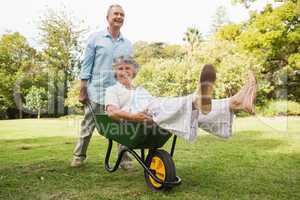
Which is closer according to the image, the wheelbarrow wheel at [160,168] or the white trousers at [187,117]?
the white trousers at [187,117]

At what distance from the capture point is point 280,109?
12.0 meters

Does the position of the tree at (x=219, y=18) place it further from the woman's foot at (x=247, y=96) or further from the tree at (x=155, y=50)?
the woman's foot at (x=247, y=96)

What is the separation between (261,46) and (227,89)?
1.99 meters

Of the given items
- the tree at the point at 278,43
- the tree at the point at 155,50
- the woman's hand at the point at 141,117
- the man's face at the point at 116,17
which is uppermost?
the tree at the point at 155,50

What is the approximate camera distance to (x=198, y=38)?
870 inches

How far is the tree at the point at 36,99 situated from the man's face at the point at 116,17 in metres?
14.3


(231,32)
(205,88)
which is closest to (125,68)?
(205,88)

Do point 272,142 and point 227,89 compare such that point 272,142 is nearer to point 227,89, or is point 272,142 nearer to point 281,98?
point 227,89

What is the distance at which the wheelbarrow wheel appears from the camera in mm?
2225

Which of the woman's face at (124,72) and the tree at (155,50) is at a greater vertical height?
the tree at (155,50)

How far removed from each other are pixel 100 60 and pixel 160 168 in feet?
3.92

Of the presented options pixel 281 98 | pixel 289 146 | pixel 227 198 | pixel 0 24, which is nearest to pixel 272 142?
pixel 289 146

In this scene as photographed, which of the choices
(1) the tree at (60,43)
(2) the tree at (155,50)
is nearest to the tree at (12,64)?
(1) the tree at (60,43)

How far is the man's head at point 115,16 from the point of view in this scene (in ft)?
9.49
